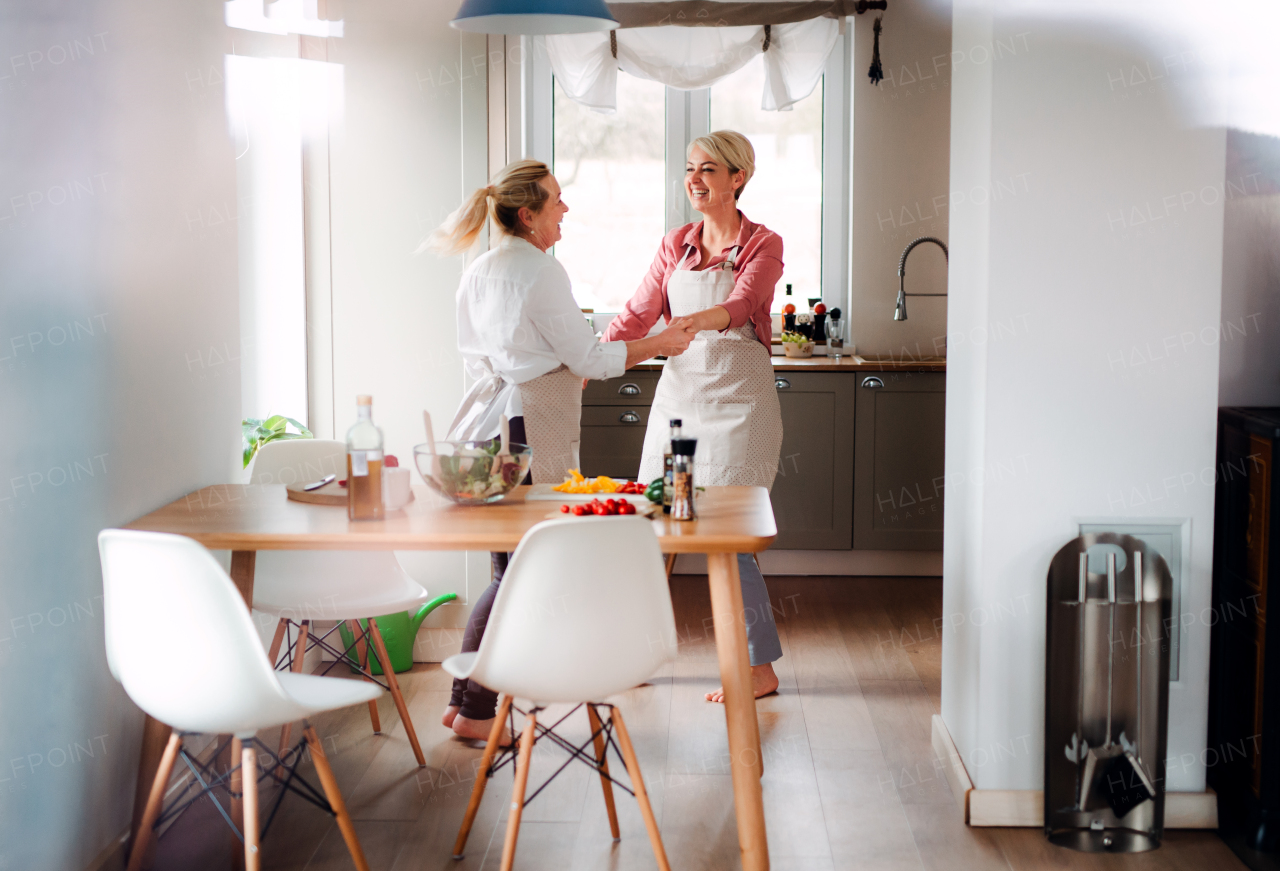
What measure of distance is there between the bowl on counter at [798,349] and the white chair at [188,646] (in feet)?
10.4

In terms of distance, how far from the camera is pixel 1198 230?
2.27 meters

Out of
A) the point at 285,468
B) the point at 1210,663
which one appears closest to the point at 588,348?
the point at 285,468

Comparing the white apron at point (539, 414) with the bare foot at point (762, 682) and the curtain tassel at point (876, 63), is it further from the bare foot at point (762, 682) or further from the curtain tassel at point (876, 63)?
the curtain tassel at point (876, 63)

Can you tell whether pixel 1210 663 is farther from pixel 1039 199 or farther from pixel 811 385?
pixel 811 385

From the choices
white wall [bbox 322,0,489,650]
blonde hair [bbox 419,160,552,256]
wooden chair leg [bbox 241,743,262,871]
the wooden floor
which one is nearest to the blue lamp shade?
blonde hair [bbox 419,160,552,256]

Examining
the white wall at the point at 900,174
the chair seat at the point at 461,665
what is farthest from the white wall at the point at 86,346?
the white wall at the point at 900,174

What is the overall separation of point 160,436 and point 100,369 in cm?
30

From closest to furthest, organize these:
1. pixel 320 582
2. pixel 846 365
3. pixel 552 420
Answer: pixel 320 582 → pixel 552 420 → pixel 846 365

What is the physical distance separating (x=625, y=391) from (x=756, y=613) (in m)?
1.52

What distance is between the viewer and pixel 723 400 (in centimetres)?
320

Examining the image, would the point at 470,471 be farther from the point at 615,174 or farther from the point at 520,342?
the point at 615,174

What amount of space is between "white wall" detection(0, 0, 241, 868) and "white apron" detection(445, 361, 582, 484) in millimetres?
631

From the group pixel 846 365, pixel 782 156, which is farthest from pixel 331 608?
pixel 782 156

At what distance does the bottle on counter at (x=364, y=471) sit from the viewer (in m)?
2.16
